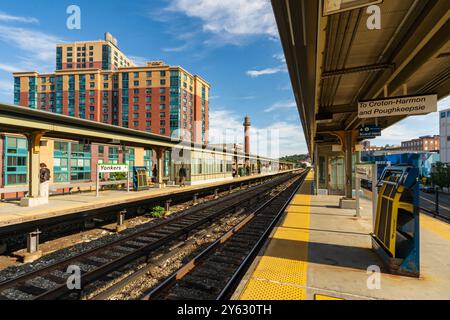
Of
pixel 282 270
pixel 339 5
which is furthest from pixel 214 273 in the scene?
pixel 339 5

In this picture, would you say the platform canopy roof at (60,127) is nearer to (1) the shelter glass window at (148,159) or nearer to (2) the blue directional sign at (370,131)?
(2) the blue directional sign at (370,131)

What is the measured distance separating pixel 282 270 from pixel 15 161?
2910 centimetres

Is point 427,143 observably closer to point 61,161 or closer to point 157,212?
point 157,212

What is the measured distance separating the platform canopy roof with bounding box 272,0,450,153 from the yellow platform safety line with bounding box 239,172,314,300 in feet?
12.5

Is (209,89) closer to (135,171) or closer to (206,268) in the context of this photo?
(135,171)

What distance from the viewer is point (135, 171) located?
16688 millimetres

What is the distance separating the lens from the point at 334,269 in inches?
177

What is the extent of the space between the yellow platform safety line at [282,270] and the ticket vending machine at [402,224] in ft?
4.99

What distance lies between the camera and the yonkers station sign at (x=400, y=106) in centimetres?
532

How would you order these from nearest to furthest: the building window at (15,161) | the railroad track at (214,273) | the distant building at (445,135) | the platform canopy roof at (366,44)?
the platform canopy roof at (366,44) < the railroad track at (214,273) < the building window at (15,161) < the distant building at (445,135)

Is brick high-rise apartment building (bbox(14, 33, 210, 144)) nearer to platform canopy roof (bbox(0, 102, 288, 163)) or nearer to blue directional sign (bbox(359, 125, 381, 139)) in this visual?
platform canopy roof (bbox(0, 102, 288, 163))

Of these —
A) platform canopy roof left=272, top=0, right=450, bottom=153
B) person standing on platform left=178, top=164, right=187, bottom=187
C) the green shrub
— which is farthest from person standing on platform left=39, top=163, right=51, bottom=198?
platform canopy roof left=272, top=0, right=450, bottom=153

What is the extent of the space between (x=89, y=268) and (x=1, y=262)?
260cm

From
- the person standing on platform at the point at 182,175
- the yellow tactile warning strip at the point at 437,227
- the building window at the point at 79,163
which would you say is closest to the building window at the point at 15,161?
the building window at the point at 79,163
